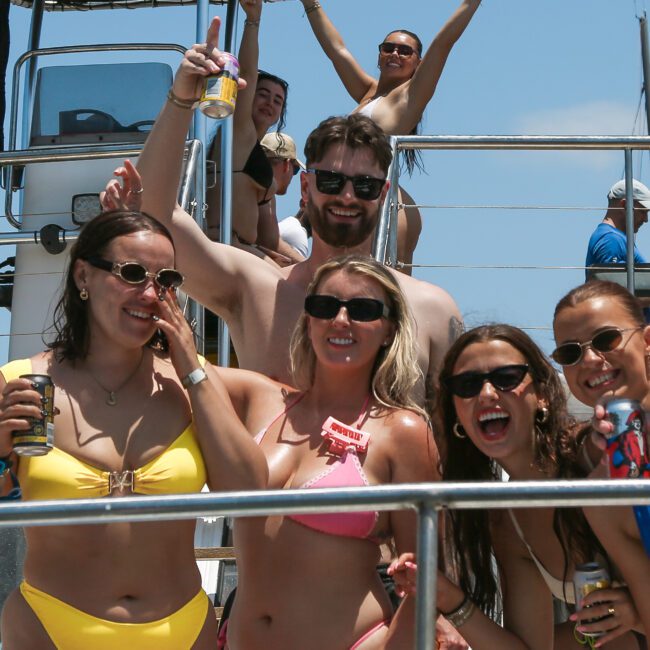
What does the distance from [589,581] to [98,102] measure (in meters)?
4.54

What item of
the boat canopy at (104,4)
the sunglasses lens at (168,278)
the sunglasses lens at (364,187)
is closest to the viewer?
the sunglasses lens at (168,278)

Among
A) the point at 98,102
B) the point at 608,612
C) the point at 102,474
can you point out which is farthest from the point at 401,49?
the point at 608,612

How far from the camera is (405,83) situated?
5.70 metres

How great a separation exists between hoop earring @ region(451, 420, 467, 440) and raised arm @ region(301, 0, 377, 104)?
3.29 meters

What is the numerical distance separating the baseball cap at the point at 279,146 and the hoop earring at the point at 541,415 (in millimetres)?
3299

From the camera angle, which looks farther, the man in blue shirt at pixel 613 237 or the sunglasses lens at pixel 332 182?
the man in blue shirt at pixel 613 237

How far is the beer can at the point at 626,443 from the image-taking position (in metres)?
2.64

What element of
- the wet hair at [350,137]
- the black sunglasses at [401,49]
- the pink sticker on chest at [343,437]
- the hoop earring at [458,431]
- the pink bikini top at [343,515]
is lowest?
the pink bikini top at [343,515]

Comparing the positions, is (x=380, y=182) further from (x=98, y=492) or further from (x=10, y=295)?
(x=10, y=295)

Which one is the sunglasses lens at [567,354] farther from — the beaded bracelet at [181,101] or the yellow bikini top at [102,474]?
the beaded bracelet at [181,101]

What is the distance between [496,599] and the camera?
3.15 meters

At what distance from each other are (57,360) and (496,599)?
1.22 m

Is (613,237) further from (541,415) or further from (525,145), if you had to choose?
(541,415)

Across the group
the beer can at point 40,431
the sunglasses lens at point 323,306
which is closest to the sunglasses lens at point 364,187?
the sunglasses lens at point 323,306
